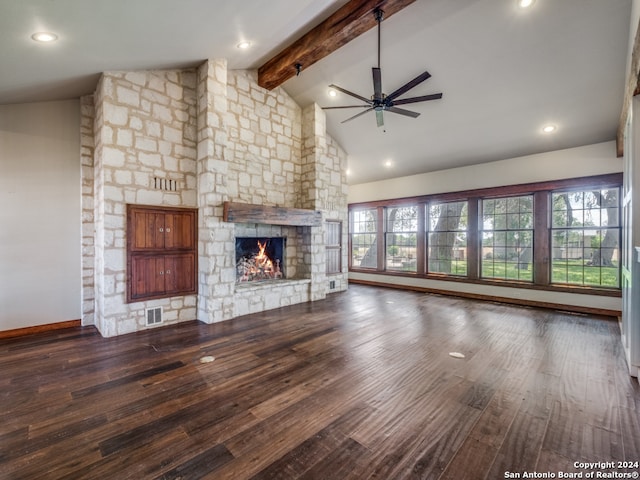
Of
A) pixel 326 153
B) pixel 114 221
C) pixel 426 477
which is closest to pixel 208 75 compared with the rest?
pixel 114 221

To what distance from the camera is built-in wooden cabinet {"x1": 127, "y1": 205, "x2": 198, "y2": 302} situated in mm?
4195

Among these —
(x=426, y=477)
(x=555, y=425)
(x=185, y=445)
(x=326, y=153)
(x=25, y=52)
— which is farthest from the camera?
(x=326, y=153)

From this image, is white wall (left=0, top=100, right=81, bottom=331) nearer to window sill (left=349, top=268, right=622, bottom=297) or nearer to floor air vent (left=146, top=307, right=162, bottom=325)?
floor air vent (left=146, top=307, right=162, bottom=325)

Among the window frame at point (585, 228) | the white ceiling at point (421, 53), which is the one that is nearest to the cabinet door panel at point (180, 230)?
the white ceiling at point (421, 53)

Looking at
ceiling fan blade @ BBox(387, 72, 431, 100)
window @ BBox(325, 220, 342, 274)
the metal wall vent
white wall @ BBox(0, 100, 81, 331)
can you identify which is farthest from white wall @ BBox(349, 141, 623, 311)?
white wall @ BBox(0, 100, 81, 331)

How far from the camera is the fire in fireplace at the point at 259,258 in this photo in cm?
569

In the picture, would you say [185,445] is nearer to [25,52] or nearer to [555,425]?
[555,425]

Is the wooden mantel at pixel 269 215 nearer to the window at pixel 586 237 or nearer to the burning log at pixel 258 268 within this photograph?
the burning log at pixel 258 268

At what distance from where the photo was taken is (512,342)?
12.5ft

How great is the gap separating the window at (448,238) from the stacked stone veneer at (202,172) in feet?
9.99

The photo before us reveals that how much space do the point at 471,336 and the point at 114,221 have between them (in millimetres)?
5165

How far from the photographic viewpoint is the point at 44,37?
2797 millimetres

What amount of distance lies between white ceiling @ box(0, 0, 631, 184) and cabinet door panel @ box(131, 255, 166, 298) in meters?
2.52

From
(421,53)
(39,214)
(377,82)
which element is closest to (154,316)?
(39,214)
